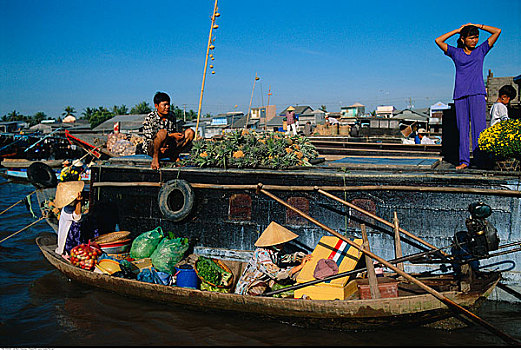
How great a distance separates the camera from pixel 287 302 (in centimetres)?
570

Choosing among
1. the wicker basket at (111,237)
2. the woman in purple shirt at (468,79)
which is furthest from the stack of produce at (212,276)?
the woman in purple shirt at (468,79)

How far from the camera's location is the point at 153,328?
6.38 m

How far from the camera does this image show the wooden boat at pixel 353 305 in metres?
5.26

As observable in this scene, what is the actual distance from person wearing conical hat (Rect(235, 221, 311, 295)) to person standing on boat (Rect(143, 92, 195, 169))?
2.95 metres

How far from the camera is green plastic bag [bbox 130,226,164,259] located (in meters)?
7.54

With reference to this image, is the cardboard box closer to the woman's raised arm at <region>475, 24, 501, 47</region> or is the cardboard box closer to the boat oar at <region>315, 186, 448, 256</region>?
the boat oar at <region>315, 186, 448, 256</region>

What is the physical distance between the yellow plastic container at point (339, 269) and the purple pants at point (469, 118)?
7.74 ft

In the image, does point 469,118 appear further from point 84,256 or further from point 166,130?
point 84,256

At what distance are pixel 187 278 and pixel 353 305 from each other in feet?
9.06

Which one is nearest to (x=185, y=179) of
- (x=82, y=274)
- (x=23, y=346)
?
(x=82, y=274)

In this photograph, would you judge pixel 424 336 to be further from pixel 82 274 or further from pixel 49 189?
pixel 49 189

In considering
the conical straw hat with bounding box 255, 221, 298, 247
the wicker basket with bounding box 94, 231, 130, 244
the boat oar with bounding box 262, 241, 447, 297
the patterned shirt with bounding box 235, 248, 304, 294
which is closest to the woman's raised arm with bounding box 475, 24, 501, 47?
the boat oar with bounding box 262, 241, 447, 297

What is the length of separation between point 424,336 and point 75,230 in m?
6.31

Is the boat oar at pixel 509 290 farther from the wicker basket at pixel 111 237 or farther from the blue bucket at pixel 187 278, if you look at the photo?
the wicker basket at pixel 111 237
